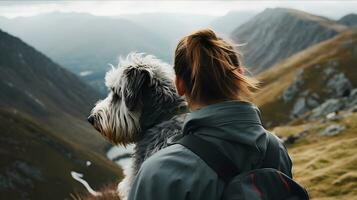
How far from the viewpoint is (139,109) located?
6.33m

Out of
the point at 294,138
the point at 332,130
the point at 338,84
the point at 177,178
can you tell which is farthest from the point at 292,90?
the point at 177,178

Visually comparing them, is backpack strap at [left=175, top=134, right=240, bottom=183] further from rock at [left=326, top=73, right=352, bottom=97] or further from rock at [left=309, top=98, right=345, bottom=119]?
rock at [left=326, top=73, right=352, bottom=97]

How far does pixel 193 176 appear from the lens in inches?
149

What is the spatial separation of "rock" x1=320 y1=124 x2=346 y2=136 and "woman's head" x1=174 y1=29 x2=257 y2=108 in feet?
141

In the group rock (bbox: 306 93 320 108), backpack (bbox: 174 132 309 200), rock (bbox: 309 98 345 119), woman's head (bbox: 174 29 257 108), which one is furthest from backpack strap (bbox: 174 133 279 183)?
rock (bbox: 306 93 320 108)

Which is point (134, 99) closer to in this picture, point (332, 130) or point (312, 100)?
point (332, 130)

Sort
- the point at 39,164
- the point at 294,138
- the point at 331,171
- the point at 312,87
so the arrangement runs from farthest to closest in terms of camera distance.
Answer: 1. the point at 39,164
2. the point at 312,87
3. the point at 294,138
4. the point at 331,171

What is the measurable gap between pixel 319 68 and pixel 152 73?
454ft

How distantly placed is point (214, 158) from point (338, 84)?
427 ft

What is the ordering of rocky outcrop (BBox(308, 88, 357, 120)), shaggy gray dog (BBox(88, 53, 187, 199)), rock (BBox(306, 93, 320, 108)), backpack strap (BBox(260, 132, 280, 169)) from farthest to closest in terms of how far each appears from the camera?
rock (BBox(306, 93, 320, 108)) → rocky outcrop (BBox(308, 88, 357, 120)) → shaggy gray dog (BBox(88, 53, 187, 199)) → backpack strap (BBox(260, 132, 280, 169))

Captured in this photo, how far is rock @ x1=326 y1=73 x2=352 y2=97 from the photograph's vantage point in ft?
410

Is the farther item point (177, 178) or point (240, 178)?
point (240, 178)

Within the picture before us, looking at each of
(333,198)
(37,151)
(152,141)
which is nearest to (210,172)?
(152,141)

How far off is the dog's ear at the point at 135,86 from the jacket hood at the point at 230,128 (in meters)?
2.15
